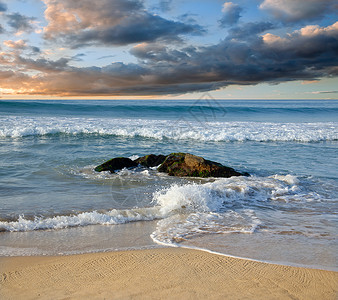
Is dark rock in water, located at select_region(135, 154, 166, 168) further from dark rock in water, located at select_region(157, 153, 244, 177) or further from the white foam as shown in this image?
the white foam

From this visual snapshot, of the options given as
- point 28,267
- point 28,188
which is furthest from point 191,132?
point 28,267

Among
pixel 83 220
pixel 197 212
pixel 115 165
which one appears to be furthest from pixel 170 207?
pixel 115 165

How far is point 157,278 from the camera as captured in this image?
319 cm

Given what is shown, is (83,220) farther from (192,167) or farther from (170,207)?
(192,167)

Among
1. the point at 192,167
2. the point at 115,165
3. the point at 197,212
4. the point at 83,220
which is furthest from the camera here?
the point at 115,165

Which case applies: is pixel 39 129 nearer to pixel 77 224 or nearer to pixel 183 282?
pixel 77 224

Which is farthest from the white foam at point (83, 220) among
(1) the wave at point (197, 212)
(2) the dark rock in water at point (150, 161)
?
(2) the dark rock in water at point (150, 161)

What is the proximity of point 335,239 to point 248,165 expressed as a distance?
6.07m

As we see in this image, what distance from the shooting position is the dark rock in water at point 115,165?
30.2 feet

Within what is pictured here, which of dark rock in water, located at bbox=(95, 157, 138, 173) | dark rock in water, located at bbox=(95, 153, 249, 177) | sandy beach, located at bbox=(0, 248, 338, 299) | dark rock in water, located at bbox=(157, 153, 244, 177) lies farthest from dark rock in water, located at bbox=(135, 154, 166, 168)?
sandy beach, located at bbox=(0, 248, 338, 299)

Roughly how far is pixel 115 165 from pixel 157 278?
6.50m

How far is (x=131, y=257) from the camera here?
3.73 metres

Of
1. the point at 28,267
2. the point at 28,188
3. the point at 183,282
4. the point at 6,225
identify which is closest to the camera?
the point at 183,282

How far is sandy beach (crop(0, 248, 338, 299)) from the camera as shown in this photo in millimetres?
2902
